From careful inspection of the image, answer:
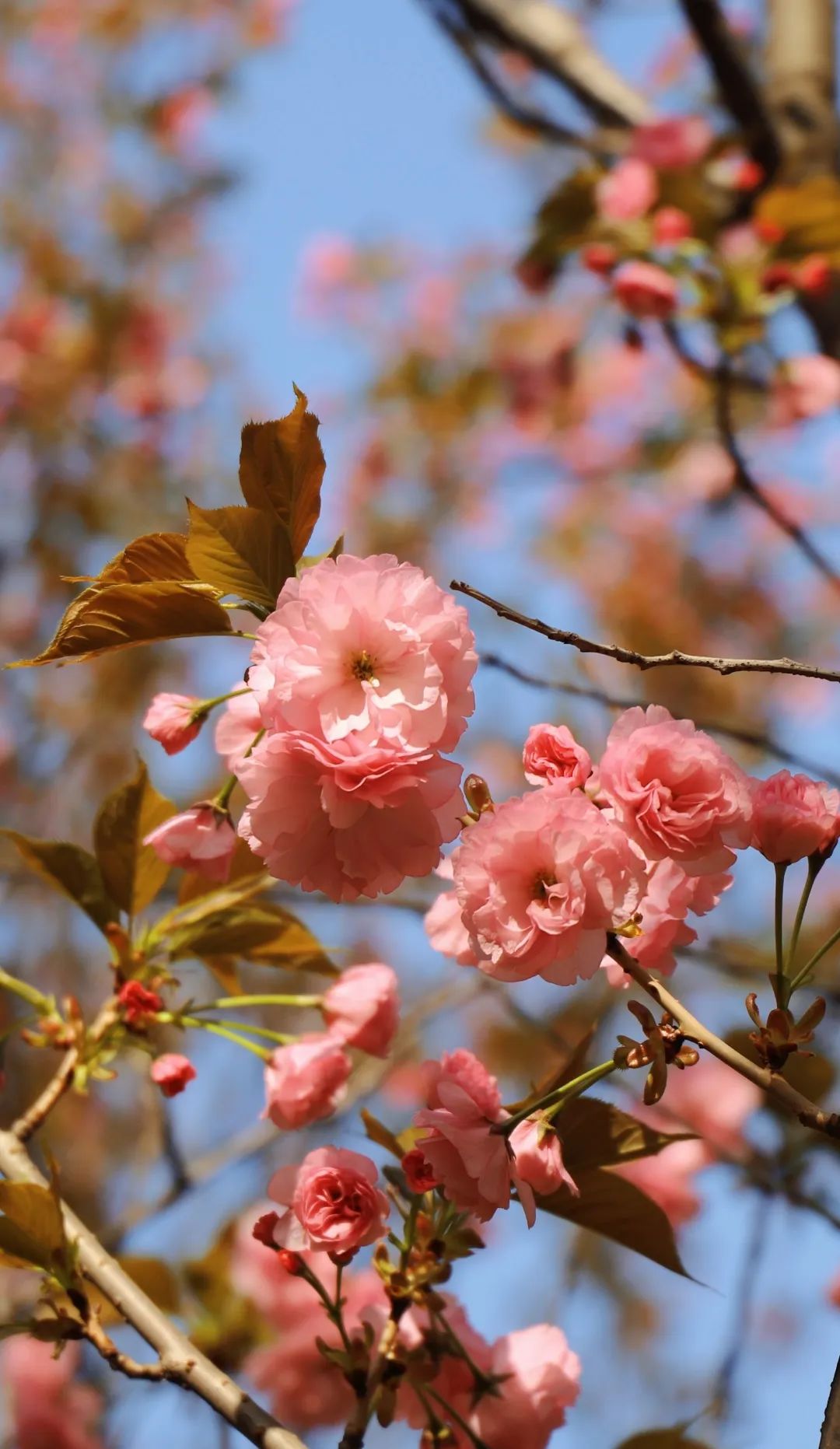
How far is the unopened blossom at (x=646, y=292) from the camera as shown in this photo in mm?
2076

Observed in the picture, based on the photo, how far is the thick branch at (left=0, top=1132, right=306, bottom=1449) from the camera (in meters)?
0.74

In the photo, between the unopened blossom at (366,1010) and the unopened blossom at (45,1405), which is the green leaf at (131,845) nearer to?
the unopened blossom at (366,1010)

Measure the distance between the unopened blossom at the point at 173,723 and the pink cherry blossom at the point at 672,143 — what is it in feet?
5.77

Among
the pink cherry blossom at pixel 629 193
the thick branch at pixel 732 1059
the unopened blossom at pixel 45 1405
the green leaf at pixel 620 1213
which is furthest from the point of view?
the pink cherry blossom at pixel 629 193

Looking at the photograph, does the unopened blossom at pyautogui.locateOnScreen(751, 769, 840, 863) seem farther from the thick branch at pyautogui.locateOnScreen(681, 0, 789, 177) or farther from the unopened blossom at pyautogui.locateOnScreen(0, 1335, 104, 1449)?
the thick branch at pyautogui.locateOnScreen(681, 0, 789, 177)

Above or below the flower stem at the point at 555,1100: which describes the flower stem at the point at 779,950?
above

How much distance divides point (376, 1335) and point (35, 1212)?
0.28 meters

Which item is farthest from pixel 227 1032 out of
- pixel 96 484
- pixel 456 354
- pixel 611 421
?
pixel 611 421

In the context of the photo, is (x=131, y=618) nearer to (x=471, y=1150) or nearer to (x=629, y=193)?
(x=471, y=1150)

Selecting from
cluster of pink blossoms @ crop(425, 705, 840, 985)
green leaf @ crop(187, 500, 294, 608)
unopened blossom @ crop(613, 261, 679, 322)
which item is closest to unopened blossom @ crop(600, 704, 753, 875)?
cluster of pink blossoms @ crop(425, 705, 840, 985)

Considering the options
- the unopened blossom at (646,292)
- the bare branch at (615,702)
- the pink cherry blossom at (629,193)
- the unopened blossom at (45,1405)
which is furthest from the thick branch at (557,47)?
the unopened blossom at (45,1405)

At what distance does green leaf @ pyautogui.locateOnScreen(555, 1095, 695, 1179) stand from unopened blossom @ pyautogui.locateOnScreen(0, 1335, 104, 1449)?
1205 mm

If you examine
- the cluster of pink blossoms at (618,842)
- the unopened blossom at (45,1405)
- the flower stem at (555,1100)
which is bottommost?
the unopened blossom at (45,1405)

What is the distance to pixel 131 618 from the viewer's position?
2.51 feet
